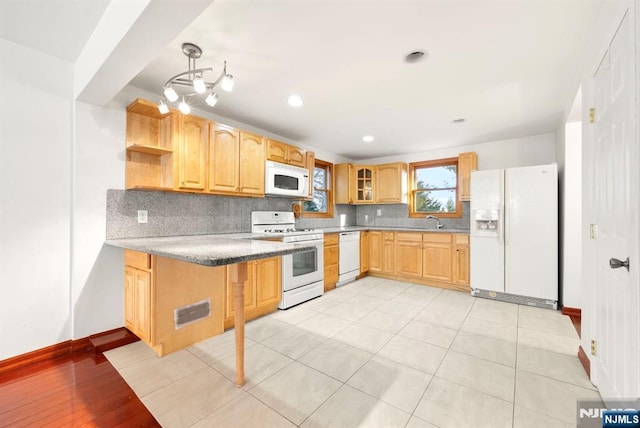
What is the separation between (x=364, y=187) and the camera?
200 inches

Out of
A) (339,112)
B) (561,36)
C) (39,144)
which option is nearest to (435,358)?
(561,36)

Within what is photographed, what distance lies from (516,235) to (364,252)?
2.19 metres

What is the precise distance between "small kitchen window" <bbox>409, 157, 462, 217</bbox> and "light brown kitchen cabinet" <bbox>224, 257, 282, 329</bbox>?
298cm

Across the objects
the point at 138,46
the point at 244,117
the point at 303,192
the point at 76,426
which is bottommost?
the point at 76,426

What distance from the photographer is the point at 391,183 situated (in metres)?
4.86

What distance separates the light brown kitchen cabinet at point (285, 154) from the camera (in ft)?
11.3

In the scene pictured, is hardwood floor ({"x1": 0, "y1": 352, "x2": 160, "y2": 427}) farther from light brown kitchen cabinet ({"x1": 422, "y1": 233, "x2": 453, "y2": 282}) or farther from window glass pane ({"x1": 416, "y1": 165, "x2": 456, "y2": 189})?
window glass pane ({"x1": 416, "y1": 165, "x2": 456, "y2": 189})

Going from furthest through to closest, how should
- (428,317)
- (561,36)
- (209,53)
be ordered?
1. (428,317)
2. (209,53)
3. (561,36)

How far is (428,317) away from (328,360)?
1411 millimetres

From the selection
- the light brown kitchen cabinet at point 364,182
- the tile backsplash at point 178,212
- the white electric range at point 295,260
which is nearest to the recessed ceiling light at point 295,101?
the tile backsplash at point 178,212

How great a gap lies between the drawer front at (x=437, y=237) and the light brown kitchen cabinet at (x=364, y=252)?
987 mm

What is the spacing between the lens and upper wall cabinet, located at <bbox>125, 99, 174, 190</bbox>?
244 cm

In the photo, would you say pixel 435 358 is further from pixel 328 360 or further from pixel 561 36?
pixel 561 36

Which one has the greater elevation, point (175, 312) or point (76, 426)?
point (175, 312)
